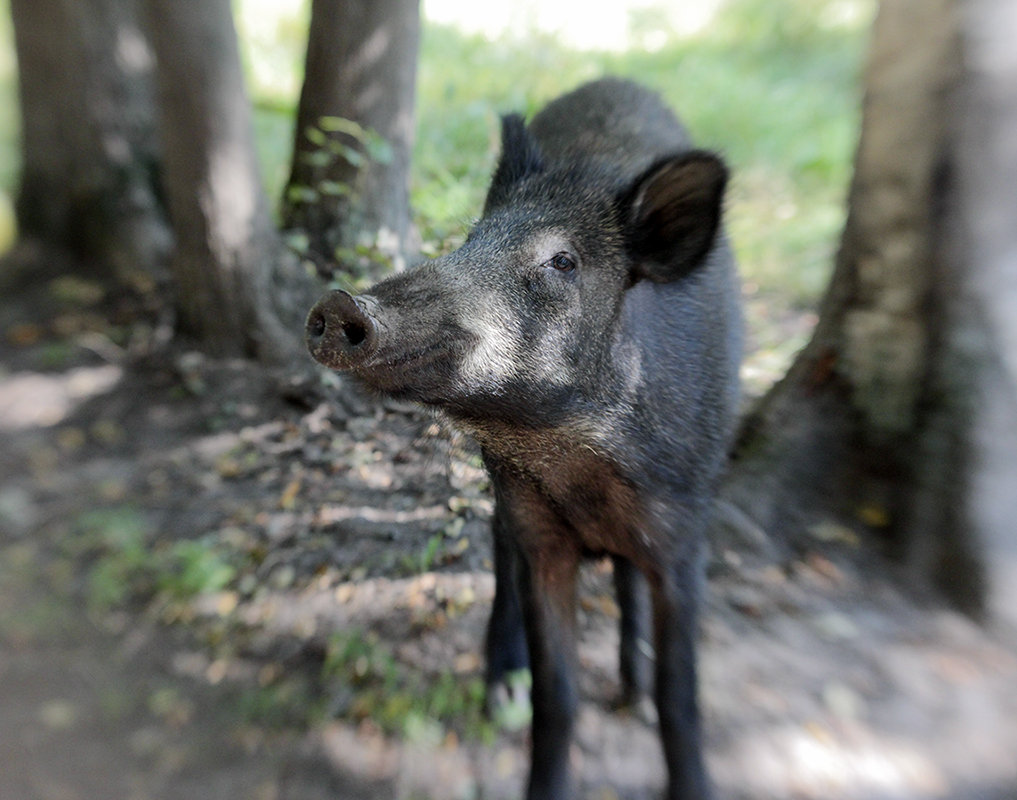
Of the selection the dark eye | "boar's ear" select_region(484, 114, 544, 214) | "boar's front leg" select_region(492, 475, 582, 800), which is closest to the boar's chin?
the dark eye

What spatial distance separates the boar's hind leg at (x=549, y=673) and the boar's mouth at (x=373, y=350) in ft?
3.12

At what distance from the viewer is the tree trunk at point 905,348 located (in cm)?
321

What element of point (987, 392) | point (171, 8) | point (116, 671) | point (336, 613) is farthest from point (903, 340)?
point (171, 8)

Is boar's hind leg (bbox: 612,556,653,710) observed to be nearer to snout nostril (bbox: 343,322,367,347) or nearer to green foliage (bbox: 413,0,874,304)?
snout nostril (bbox: 343,322,367,347)

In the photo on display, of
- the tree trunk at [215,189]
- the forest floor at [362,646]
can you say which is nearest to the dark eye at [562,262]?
the forest floor at [362,646]

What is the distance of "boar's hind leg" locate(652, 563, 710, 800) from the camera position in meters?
2.71

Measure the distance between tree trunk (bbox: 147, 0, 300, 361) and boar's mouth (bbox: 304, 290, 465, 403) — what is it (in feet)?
9.65

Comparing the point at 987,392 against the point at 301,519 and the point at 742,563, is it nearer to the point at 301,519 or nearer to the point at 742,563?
the point at 742,563

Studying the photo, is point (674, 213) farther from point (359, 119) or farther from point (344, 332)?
point (359, 119)

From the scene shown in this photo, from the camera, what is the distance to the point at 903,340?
11.4 feet

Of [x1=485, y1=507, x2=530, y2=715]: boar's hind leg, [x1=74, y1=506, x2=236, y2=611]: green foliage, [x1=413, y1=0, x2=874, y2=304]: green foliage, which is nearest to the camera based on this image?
[x1=485, y1=507, x2=530, y2=715]: boar's hind leg

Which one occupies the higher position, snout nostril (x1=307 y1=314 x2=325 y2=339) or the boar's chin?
snout nostril (x1=307 y1=314 x2=325 y2=339)

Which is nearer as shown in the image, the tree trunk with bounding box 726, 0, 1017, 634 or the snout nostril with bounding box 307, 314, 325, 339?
the snout nostril with bounding box 307, 314, 325, 339

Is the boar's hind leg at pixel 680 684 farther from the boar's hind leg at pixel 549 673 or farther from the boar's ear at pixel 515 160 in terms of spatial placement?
the boar's ear at pixel 515 160
